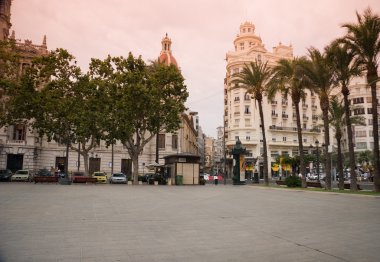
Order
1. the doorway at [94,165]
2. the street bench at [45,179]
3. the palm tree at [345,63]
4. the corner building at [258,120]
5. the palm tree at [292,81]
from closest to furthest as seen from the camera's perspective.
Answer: the palm tree at [345,63] < the palm tree at [292,81] < the street bench at [45,179] < the doorway at [94,165] < the corner building at [258,120]

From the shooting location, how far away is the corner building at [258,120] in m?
65.6

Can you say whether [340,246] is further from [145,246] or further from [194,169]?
[194,169]

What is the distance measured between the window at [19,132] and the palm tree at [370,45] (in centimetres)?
4191

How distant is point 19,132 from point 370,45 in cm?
4369

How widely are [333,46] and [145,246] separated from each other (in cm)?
2106

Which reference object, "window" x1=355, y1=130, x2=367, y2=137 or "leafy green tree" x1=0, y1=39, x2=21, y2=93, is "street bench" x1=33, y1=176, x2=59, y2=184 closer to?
"leafy green tree" x1=0, y1=39, x2=21, y2=93

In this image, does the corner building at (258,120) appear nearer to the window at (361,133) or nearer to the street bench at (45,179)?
the window at (361,133)

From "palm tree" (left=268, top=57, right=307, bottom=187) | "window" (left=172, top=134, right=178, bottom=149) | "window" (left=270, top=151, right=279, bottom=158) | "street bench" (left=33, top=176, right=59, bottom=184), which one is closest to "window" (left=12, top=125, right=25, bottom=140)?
"street bench" (left=33, top=176, right=59, bottom=184)

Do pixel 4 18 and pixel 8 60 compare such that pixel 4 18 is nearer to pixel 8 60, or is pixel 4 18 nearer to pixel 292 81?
pixel 8 60

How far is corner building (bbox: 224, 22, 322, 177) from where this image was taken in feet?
215

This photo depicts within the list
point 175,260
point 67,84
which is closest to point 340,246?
point 175,260

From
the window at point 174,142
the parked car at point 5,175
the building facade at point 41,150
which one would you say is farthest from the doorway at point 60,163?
the window at point 174,142

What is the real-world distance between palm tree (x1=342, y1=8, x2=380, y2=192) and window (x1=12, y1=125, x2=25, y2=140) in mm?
41909

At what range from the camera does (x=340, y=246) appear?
5.83 metres
